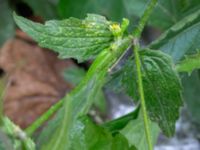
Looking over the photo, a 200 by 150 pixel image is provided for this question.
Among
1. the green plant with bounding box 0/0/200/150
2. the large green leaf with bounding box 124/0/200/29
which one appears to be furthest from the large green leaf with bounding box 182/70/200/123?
the green plant with bounding box 0/0/200/150

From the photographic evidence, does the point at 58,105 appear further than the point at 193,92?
No

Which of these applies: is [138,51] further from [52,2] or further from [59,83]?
[59,83]

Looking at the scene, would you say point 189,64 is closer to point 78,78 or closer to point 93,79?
point 93,79

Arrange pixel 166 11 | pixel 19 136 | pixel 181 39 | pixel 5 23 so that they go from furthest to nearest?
pixel 5 23
pixel 166 11
pixel 181 39
pixel 19 136

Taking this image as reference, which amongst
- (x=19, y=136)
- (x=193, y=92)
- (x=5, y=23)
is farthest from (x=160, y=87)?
(x=5, y=23)

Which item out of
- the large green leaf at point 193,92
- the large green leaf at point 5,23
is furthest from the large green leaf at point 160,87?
the large green leaf at point 5,23

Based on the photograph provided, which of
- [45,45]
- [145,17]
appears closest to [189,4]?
[145,17]

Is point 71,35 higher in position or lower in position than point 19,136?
higher

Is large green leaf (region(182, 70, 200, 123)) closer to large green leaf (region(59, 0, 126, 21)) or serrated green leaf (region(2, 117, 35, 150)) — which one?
large green leaf (region(59, 0, 126, 21))
